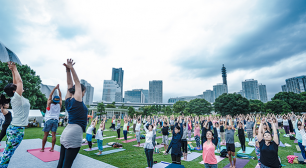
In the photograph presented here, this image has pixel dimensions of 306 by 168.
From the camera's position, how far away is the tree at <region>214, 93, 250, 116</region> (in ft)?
139

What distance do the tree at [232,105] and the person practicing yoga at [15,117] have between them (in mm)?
48415

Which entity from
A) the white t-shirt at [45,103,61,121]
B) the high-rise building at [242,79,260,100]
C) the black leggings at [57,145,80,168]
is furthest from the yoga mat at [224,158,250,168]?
the high-rise building at [242,79,260,100]

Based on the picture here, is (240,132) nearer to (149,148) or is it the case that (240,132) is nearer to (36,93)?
(149,148)

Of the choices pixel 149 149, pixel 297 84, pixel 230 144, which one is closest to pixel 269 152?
pixel 230 144

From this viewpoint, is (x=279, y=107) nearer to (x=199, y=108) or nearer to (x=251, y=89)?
(x=199, y=108)

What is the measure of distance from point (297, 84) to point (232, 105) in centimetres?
9250

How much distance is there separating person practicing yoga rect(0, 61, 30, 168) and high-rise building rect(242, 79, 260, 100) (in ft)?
640

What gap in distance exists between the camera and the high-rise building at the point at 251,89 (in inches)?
6260

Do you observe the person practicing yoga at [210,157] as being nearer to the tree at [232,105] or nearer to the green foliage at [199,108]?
the tree at [232,105]

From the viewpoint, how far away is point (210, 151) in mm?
4176

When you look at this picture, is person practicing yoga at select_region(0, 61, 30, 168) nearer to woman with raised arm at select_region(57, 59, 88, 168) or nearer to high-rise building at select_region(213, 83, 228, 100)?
woman with raised arm at select_region(57, 59, 88, 168)

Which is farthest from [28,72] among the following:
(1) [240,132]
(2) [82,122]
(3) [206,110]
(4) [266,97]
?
(4) [266,97]

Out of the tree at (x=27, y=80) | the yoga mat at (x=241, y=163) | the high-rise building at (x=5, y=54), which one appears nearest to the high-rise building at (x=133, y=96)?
the high-rise building at (x=5, y=54)

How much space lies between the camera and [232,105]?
42.8 metres
